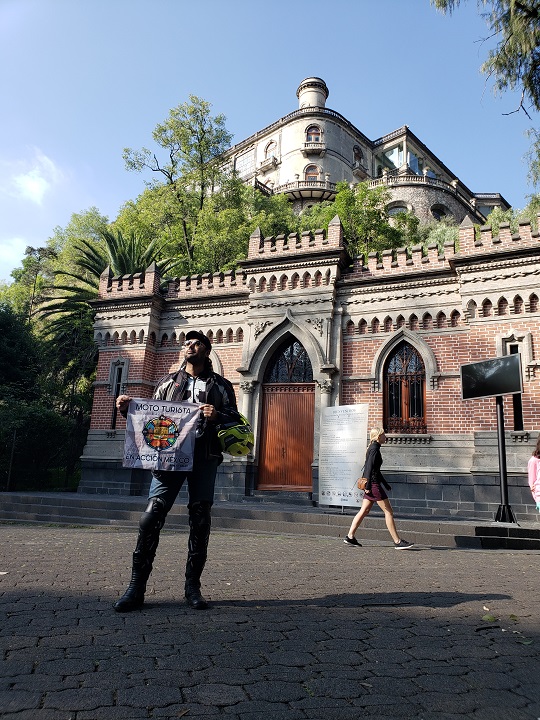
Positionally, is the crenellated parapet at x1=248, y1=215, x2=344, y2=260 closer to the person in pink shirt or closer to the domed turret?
the person in pink shirt

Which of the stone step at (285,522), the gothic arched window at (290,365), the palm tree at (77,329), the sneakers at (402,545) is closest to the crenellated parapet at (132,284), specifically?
the palm tree at (77,329)

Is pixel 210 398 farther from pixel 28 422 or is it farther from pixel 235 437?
pixel 28 422

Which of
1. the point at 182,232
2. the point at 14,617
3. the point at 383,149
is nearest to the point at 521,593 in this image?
the point at 14,617

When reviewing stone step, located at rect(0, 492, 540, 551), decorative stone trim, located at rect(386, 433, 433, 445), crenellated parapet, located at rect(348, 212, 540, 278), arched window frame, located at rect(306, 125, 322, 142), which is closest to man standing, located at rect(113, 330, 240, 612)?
stone step, located at rect(0, 492, 540, 551)

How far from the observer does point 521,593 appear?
519 cm

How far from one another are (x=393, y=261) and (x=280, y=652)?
543 inches

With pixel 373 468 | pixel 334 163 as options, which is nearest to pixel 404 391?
pixel 373 468

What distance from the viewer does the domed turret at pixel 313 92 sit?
171ft

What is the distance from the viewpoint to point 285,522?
35.6 feet

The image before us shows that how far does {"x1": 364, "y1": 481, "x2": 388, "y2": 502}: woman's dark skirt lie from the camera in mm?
8844

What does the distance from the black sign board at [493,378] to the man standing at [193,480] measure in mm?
8132

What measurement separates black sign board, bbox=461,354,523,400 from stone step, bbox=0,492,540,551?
9.01ft

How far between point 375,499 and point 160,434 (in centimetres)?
534

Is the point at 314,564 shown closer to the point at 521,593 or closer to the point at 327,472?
the point at 521,593
